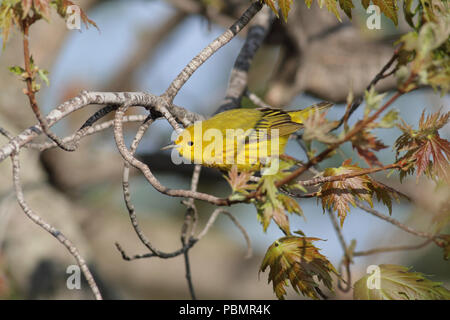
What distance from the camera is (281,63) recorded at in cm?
455

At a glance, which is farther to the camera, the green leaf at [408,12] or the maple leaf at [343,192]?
the maple leaf at [343,192]

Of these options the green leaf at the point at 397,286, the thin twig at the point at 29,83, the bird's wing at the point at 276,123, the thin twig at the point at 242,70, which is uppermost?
the thin twig at the point at 242,70

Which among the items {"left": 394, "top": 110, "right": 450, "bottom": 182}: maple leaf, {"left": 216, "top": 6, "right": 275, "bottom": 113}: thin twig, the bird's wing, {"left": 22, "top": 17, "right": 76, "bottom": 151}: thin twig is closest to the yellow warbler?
the bird's wing

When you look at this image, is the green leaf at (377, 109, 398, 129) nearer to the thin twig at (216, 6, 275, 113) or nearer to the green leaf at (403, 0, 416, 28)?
the green leaf at (403, 0, 416, 28)

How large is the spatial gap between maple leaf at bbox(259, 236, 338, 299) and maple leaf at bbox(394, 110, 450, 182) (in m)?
0.50

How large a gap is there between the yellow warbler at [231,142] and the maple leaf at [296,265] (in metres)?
0.50

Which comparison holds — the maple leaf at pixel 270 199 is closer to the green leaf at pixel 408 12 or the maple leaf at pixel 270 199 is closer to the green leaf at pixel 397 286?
the green leaf at pixel 397 286

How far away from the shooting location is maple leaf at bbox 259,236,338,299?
1649mm

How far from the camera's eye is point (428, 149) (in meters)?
1.66

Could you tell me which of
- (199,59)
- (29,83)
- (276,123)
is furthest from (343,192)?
(29,83)

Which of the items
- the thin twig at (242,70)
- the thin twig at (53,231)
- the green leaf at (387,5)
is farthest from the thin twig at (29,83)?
the thin twig at (242,70)

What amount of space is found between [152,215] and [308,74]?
453 cm

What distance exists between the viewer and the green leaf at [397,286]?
62.0 inches

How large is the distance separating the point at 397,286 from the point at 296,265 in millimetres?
384
